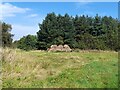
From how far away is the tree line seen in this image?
5612 centimetres

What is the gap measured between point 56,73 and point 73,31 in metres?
44.4

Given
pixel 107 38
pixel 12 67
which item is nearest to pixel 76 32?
pixel 107 38

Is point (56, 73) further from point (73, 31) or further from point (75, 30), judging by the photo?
point (75, 30)

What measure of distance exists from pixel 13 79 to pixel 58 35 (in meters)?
43.4

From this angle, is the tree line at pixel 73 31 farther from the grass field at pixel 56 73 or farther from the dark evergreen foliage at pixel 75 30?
the grass field at pixel 56 73

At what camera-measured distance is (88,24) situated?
63.1 m

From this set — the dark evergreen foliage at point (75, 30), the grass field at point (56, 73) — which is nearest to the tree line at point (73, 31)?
the dark evergreen foliage at point (75, 30)

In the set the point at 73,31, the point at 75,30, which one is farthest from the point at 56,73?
the point at 75,30

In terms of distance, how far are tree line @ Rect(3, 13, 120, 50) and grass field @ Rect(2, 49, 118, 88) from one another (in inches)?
1341

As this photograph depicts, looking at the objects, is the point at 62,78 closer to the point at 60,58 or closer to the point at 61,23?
the point at 60,58

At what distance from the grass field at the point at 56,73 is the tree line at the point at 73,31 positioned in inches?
1341

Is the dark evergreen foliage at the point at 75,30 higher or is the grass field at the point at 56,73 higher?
the dark evergreen foliage at the point at 75,30

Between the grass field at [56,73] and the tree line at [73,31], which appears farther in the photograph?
the tree line at [73,31]

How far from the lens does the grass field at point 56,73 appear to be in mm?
13891
